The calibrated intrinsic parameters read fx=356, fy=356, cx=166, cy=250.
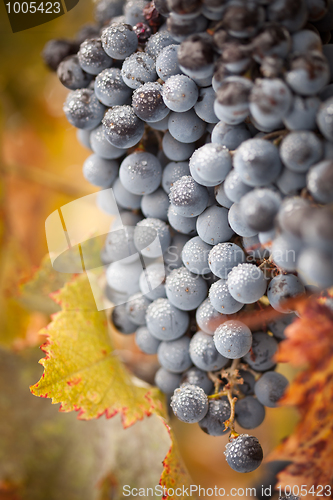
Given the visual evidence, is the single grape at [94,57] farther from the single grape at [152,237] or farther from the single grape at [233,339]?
the single grape at [233,339]

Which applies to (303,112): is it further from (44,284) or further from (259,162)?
(44,284)

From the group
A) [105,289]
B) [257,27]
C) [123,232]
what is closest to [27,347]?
[105,289]

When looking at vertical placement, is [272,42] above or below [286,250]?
above

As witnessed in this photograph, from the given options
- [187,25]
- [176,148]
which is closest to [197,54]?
[187,25]

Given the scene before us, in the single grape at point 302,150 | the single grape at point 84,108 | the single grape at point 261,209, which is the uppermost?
the single grape at point 84,108

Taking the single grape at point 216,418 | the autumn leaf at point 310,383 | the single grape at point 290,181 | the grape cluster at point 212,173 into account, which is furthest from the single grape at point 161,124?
the single grape at point 216,418

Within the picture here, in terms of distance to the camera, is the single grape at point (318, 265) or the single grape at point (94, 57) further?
the single grape at point (94, 57)
